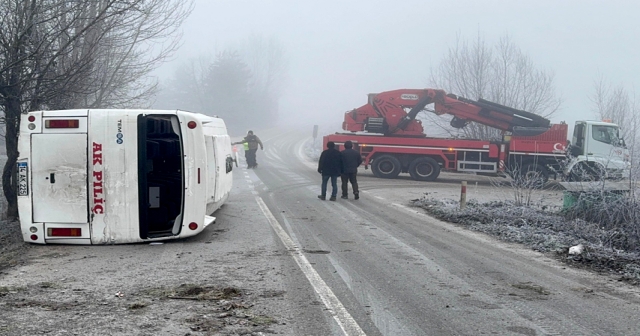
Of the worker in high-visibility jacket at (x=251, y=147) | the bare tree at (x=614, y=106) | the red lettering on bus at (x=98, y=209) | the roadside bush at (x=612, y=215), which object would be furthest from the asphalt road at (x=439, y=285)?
the bare tree at (x=614, y=106)

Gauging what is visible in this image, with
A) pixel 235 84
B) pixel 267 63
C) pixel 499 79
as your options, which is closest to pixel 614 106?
pixel 499 79

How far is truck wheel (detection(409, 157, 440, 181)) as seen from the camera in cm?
2448

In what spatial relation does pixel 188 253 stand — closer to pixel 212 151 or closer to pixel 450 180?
pixel 212 151

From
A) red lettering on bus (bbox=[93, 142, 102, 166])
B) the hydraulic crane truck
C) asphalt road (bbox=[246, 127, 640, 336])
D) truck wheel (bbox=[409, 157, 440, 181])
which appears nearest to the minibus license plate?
red lettering on bus (bbox=[93, 142, 102, 166])

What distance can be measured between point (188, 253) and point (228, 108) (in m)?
67.4

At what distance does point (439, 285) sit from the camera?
7.12 metres

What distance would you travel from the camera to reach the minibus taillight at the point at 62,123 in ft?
29.6

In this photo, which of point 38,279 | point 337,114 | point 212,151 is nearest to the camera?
point 38,279

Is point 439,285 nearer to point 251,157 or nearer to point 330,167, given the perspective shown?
point 330,167

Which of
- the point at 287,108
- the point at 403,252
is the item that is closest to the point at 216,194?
the point at 403,252

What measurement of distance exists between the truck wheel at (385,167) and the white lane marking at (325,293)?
1456 cm

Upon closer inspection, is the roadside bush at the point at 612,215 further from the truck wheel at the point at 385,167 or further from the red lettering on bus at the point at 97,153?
the truck wheel at the point at 385,167

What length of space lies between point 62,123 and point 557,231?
28.4 feet

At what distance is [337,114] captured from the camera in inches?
4547
